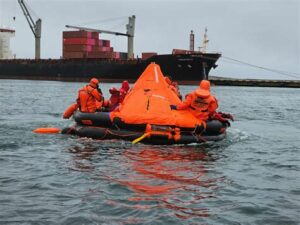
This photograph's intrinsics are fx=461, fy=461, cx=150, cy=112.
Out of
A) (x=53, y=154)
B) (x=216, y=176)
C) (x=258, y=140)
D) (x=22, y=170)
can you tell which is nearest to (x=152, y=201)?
(x=216, y=176)

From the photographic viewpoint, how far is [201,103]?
10883 millimetres

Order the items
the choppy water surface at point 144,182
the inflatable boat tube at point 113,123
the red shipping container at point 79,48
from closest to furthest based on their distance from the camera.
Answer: the choppy water surface at point 144,182
the inflatable boat tube at point 113,123
the red shipping container at point 79,48

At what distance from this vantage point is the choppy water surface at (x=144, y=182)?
18.7 feet

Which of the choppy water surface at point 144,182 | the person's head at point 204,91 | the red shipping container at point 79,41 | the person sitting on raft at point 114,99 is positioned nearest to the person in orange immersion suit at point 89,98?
the choppy water surface at point 144,182

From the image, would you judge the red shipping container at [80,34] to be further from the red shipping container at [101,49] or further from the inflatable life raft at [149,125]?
the inflatable life raft at [149,125]

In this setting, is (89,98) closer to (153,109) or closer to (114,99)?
(114,99)

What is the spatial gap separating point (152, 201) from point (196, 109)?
5.04 metres

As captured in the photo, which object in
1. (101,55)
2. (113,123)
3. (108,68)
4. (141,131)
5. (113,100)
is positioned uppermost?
(101,55)

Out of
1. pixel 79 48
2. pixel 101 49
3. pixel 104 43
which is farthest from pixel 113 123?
pixel 104 43

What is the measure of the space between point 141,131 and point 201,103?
5.13ft

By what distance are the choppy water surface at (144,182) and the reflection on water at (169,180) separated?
1 cm

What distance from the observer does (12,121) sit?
15.3 meters

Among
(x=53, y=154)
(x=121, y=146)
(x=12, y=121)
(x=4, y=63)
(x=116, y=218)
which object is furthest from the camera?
(x=4, y=63)

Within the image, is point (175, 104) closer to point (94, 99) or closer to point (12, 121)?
point (94, 99)
